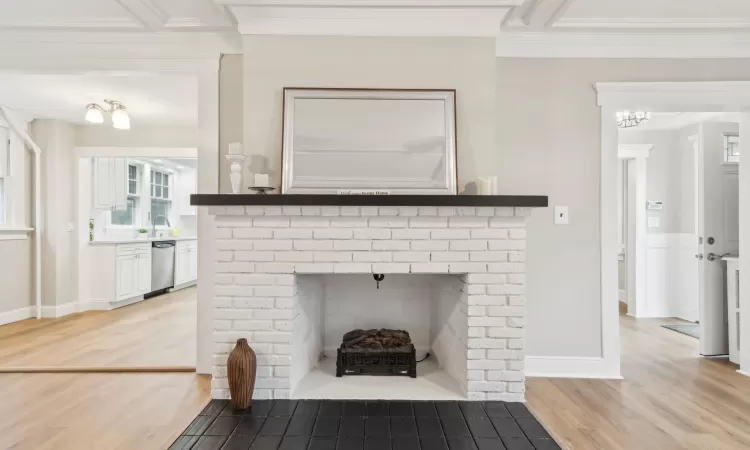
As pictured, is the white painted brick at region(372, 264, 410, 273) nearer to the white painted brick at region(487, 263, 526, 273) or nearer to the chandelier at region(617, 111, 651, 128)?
the white painted brick at region(487, 263, 526, 273)

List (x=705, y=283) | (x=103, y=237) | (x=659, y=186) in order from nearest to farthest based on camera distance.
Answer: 1. (x=705, y=283)
2. (x=659, y=186)
3. (x=103, y=237)

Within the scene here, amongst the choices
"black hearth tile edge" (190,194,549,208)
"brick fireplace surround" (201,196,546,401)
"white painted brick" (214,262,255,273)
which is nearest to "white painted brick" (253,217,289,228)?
"brick fireplace surround" (201,196,546,401)

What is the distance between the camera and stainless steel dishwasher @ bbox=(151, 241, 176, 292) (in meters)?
6.34

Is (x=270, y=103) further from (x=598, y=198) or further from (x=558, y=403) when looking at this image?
(x=558, y=403)

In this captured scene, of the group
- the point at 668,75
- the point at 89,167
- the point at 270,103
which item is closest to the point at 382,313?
the point at 270,103

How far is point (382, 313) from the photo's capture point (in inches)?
117

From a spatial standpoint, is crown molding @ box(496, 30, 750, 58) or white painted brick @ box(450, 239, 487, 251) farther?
crown molding @ box(496, 30, 750, 58)

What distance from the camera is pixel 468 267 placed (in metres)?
2.48

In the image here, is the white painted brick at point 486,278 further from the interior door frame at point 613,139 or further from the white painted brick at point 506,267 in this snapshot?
the interior door frame at point 613,139

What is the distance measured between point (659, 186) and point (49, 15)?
585 centimetres

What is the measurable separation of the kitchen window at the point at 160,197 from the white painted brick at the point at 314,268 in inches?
234

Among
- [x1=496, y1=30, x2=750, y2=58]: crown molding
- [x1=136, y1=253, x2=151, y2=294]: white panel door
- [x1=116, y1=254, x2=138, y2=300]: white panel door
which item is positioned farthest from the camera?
[x1=136, y1=253, x2=151, y2=294]: white panel door

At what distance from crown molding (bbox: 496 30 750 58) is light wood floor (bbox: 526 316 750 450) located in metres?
2.15

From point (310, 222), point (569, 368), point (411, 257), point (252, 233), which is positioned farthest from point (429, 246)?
point (569, 368)
